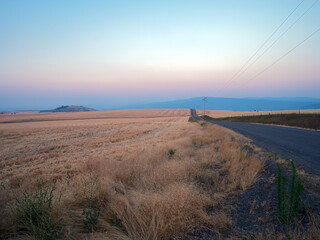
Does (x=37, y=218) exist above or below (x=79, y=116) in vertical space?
below

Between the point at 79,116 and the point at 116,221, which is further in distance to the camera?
the point at 79,116

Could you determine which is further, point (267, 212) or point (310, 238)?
point (267, 212)

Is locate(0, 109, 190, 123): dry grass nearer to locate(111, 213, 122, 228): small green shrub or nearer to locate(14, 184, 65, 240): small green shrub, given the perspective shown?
locate(14, 184, 65, 240): small green shrub

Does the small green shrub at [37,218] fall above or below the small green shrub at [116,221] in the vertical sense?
above

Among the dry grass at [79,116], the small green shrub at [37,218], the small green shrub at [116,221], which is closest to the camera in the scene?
the small green shrub at [37,218]

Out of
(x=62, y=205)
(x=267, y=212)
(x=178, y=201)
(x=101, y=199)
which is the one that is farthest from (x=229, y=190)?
(x=62, y=205)

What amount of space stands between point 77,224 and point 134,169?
131 inches

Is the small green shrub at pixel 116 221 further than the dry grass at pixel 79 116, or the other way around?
the dry grass at pixel 79 116

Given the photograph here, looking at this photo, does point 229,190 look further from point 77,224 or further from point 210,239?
point 77,224

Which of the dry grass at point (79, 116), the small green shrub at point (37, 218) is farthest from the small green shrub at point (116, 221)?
the dry grass at point (79, 116)

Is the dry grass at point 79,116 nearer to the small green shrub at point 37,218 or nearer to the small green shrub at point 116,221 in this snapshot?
the small green shrub at point 37,218

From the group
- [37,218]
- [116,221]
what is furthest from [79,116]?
[116,221]

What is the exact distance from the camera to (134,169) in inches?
248

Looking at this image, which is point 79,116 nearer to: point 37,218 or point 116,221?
point 37,218
